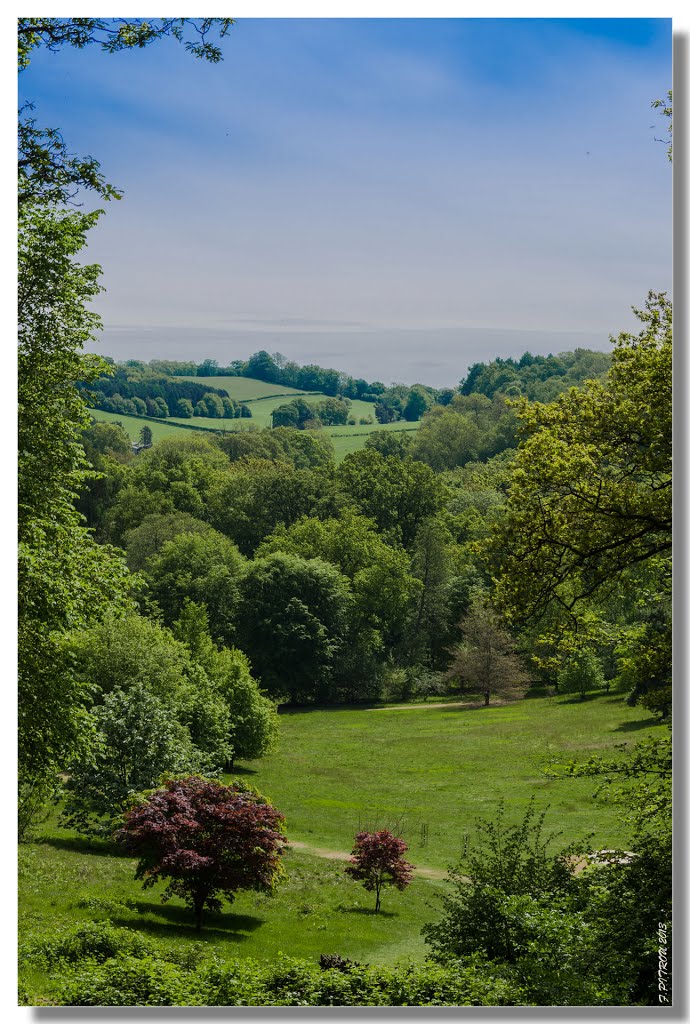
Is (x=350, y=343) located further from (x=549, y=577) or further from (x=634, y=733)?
(x=634, y=733)

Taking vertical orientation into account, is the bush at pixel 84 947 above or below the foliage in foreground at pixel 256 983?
above

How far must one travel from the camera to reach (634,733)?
8789 mm

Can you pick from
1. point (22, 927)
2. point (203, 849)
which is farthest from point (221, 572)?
point (22, 927)

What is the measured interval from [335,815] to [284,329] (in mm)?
6969

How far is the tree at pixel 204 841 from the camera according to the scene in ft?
28.0

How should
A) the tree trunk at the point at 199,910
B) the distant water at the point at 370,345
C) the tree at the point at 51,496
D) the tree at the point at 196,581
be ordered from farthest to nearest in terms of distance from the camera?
the tree at the point at 196,581
the distant water at the point at 370,345
the tree trunk at the point at 199,910
the tree at the point at 51,496

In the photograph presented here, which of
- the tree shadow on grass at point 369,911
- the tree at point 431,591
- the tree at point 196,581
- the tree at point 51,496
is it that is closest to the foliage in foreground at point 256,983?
the tree shadow on grass at point 369,911

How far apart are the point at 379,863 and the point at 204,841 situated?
2.02 m

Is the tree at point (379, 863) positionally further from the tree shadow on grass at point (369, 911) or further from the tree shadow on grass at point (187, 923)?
the tree shadow on grass at point (187, 923)

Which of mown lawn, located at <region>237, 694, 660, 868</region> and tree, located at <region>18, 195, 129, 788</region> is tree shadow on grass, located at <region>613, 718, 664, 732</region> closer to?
mown lawn, located at <region>237, 694, 660, 868</region>

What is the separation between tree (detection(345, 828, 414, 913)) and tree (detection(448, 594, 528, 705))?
9.73ft

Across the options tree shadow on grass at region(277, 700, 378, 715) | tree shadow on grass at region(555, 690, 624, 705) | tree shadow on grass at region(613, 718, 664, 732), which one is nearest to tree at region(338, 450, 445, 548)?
tree shadow on grass at region(277, 700, 378, 715)

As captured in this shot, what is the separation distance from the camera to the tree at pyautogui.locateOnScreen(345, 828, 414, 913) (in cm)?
895

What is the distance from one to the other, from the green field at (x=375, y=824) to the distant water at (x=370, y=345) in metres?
4.07
